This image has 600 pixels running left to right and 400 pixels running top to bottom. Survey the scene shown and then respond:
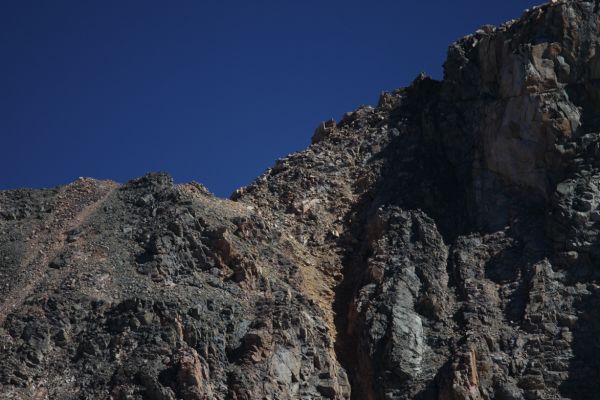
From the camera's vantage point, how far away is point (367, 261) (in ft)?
188

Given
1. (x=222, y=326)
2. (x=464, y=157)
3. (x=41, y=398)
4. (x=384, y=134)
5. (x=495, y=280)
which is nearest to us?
(x=41, y=398)

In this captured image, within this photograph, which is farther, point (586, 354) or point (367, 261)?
point (367, 261)

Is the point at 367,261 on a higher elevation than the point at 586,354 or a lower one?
higher

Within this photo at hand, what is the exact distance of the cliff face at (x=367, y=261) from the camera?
49.7 metres

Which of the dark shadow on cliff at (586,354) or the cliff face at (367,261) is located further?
the cliff face at (367,261)

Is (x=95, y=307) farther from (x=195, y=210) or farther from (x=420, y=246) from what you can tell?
(x=420, y=246)

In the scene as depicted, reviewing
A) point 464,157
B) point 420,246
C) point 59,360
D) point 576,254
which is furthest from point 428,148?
point 59,360

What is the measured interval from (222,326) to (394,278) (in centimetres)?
774

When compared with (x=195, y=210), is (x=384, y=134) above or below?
above

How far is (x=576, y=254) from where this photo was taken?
53.8 meters

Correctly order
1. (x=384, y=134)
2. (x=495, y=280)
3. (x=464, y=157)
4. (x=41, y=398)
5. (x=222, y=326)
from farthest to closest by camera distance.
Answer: (x=384, y=134) < (x=464, y=157) < (x=495, y=280) < (x=222, y=326) < (x=41, y=398)

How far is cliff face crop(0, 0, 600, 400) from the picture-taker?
163ft

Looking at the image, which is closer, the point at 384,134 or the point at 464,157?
the point at 464,157

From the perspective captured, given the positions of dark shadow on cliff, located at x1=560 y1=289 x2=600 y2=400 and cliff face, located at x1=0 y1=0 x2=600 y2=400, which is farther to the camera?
cliff face, located at x1=0 y1=0 x2=600 y2=400
